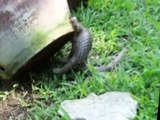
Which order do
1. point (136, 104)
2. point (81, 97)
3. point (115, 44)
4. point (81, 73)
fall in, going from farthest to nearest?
1. point (115, 44)
2. point (81, 73)
3. point (81, 97)
4. point (136, 104)

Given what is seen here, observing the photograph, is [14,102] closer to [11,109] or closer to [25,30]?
[11,109]

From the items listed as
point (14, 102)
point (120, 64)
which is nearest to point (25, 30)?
point (14, 102)

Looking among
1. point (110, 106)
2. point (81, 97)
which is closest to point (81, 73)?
point (81, 97)

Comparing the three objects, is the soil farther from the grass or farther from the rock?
the rock

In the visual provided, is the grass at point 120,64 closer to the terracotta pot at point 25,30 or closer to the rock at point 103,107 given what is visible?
the rock at point 103,107

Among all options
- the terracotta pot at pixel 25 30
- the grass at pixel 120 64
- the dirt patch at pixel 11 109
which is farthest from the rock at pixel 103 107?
the terracotta pot at pixel 25 30

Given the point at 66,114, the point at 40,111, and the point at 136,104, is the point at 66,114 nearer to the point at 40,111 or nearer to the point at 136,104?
the point at 40,111
